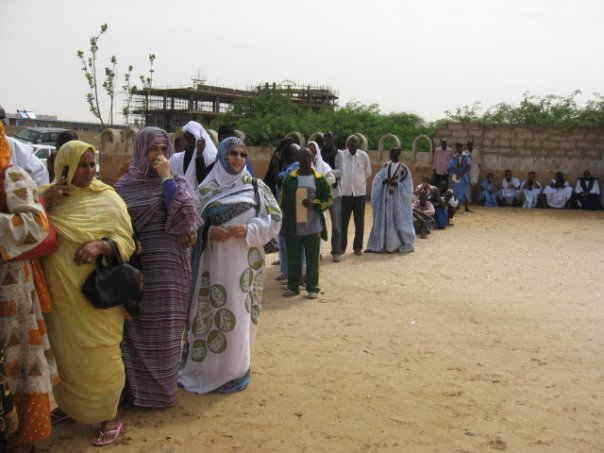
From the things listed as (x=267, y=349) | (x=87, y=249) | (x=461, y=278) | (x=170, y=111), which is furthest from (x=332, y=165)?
(x=170, y=111)

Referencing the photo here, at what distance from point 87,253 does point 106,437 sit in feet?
3.61

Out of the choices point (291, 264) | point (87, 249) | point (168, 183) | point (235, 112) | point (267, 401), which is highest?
point (235, 112)

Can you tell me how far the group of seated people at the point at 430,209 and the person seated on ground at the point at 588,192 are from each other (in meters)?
4.21

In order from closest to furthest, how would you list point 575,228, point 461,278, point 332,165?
1. point 461,278
2. point 332,165
3. point 575,228

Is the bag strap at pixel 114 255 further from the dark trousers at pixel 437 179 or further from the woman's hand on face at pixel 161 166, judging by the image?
the dark trousers at pixel 437 179

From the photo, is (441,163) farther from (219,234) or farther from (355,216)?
(219,234)

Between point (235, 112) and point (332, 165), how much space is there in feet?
70.7

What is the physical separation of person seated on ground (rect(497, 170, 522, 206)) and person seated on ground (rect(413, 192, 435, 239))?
479cm

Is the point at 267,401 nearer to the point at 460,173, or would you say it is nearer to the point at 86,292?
the point at 86,292

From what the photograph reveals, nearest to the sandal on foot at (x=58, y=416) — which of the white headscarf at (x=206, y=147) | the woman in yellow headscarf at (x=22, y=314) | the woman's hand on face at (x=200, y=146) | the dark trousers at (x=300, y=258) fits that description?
the woman in yellow headscarf at (x=22, y=314)

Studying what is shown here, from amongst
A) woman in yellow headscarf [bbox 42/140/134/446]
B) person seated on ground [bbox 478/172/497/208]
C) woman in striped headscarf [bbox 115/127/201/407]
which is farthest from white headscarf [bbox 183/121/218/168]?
person seated on ground [bbox 478/172/497/208]

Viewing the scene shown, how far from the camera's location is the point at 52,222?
3.25 meters

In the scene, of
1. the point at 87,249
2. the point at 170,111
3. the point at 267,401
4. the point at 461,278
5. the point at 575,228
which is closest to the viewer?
the point at 87,249

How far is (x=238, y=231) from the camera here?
168 inches
